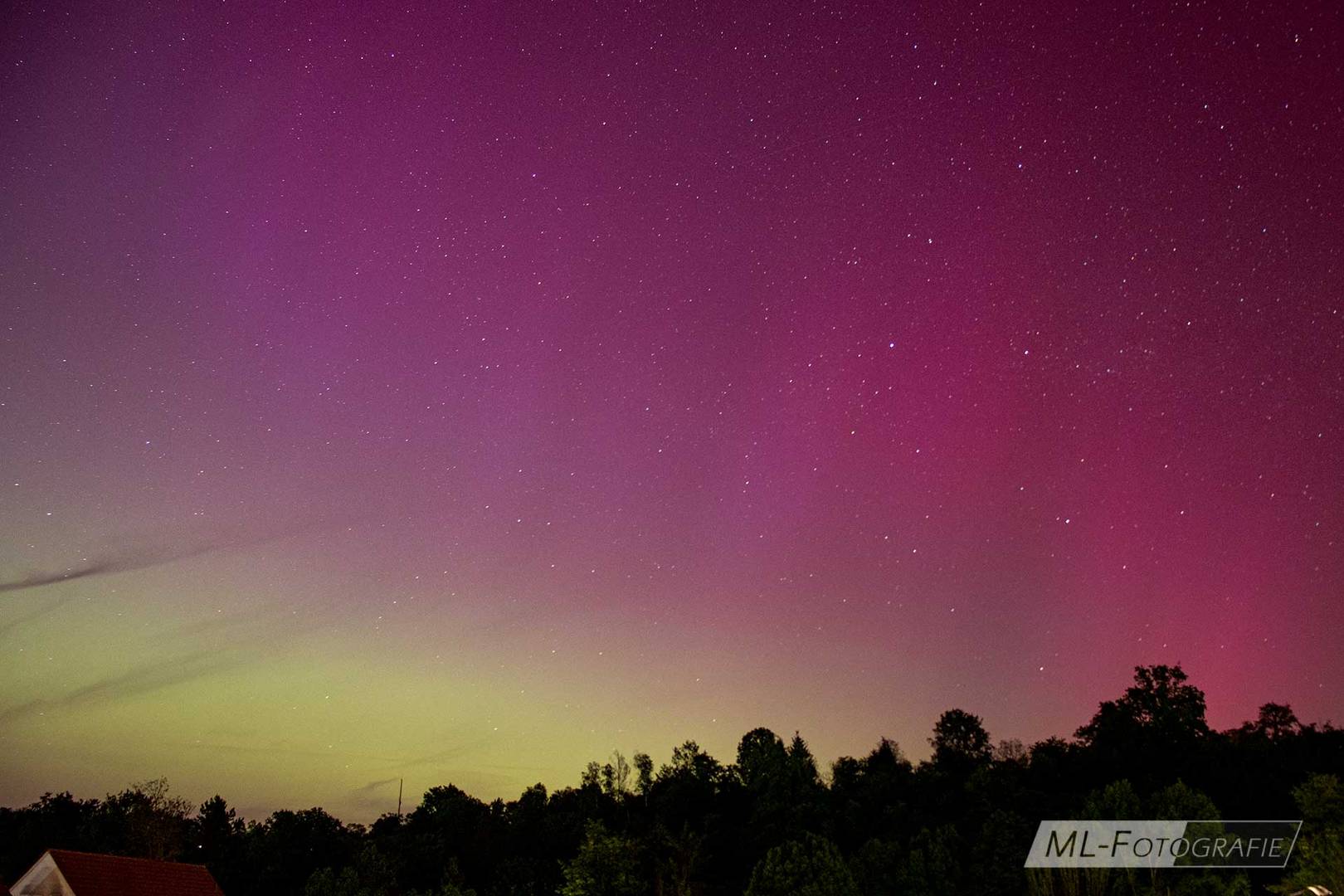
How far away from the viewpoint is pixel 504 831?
8331cm

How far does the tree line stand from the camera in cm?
4359

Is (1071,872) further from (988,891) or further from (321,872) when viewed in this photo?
(321,872)

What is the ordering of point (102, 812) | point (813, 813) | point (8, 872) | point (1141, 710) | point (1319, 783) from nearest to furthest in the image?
point (1319, 783)
point (813, 813)
point (8, 872)
point (102, 812)
point (1141, 710)

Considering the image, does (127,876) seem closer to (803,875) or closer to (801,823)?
(803,875)

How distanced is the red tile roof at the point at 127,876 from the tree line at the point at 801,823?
1335cm

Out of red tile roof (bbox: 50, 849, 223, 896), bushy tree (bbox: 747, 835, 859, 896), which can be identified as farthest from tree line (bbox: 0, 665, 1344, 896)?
red tile roof (bbox: 50, 849, 223, 896)

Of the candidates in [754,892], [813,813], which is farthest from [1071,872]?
[813,813]

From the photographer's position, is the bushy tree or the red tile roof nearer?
the red tile roof

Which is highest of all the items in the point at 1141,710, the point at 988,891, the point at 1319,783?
the point at 1141,710

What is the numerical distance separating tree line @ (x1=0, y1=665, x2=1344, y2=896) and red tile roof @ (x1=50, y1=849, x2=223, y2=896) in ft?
43.8

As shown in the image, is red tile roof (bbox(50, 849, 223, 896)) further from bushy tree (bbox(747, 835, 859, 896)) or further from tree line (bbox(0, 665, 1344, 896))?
bushy tree (bbox(747, 835, 859, 896))

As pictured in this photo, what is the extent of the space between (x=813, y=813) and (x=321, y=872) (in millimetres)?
34991

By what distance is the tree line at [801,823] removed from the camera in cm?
4359

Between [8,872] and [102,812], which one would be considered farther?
[102,812]
